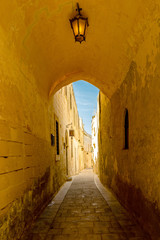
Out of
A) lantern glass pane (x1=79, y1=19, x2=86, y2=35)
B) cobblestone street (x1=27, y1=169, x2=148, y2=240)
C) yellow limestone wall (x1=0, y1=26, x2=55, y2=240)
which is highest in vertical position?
lantern glass pane (x1=79, y1=19, x2=86, y2=35)

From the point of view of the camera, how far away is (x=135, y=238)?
2.89 m

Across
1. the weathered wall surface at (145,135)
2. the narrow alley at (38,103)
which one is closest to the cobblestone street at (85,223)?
the narrow alley at (38,103)

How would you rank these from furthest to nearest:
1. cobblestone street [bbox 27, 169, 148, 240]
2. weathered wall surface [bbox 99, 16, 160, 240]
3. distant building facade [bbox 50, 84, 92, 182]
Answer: distant building facade [bbox 50, 84, 92, 182]
cobblestone street [bbox 27, 169, 148, 240]
weathered wall surface [bbox 99, 16, 160, 240]

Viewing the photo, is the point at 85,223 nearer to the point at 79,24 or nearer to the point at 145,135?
the point at 145,135

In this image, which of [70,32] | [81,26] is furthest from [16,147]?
[70,32]

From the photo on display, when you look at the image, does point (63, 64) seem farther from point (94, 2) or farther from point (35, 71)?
point (94, 2)

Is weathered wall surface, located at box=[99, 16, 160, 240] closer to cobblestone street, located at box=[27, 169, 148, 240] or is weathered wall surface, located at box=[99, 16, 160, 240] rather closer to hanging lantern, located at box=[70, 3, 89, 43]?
cobblestone street, located at box=[27, 169, 148, 240]

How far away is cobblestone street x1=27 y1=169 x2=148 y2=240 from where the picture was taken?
3.07 m

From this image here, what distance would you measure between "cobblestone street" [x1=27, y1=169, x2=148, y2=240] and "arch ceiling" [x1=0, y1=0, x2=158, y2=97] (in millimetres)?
3277

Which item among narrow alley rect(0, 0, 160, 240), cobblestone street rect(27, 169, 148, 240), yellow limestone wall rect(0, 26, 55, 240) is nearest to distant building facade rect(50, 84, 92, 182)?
cobblestone street rect(27, 169, 148, 240)

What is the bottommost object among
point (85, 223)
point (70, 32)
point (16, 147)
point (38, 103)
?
point (85, 223)

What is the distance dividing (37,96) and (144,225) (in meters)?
3.60

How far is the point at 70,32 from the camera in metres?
3.86

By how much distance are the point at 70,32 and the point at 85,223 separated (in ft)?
13.9
